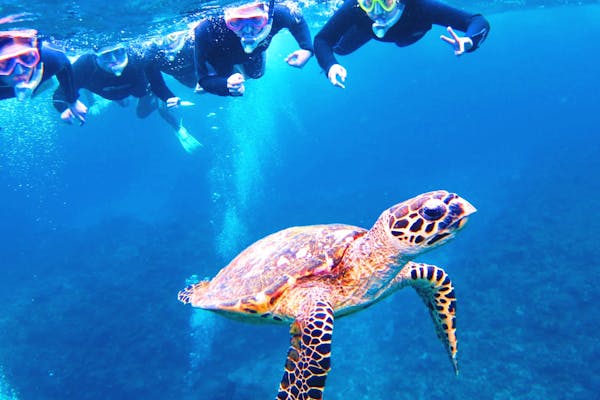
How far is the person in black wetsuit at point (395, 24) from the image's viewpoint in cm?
441

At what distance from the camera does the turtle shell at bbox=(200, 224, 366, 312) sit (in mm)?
3367

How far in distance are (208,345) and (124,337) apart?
8.59 ft

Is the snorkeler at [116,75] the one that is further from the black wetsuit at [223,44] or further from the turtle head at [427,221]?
the turtle head at [427,221]

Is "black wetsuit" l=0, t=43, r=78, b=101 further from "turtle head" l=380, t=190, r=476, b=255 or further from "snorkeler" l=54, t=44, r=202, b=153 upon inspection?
"turtle head" l=380, t=190, r=476, b=255

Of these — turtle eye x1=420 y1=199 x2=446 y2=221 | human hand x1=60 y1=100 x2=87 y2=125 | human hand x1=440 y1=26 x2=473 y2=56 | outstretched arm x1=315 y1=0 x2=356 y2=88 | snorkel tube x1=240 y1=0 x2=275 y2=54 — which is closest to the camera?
turtle eye x1=420 y1=199 x2=446 y2=221

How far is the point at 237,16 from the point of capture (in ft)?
17.3

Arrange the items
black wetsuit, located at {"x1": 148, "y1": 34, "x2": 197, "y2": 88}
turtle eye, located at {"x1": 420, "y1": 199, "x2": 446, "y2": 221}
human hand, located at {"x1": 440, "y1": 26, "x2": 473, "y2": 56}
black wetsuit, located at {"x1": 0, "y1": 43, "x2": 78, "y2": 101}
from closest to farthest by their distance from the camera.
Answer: turtle eye, located at {"x1": 420, "y1": 199, "x2": 446, "y2": 221}
human hand, located at {"x1": 440, "y1": 26, "x2": 473, "y2": 56}
black wetsuit, located at {"x1": 0, "y1": 43, "x2": 78, "y2": 101}
black wetsuit, located at {"x1": 148, "y1": 34, "x2": 197, "y2": 88}

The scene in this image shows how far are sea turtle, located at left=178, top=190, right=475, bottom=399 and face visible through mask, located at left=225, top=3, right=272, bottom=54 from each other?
2812mm

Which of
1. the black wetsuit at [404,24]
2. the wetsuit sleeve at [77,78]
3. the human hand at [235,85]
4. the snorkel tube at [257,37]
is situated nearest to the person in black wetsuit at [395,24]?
the black wetsuit at [404,24]

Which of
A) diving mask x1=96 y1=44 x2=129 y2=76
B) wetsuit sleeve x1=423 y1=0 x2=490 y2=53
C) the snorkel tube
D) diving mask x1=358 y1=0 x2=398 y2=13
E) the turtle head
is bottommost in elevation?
diving mask x1=96 y1=44 x2=129 y2=76

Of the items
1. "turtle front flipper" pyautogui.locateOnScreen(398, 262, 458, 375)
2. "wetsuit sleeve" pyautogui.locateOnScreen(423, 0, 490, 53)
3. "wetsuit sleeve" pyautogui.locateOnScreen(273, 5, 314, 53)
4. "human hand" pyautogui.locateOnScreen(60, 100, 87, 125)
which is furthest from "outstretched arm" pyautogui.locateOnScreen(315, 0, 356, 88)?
"human hand" pyautogui.locateOnScreen(60, 100, 87, 125)

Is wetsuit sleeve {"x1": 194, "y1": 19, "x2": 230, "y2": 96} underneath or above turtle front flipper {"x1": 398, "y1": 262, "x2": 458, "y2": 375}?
above

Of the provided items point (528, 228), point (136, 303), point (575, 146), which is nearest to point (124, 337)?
point (136, 303)

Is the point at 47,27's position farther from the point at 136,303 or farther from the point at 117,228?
the point at 117,228
